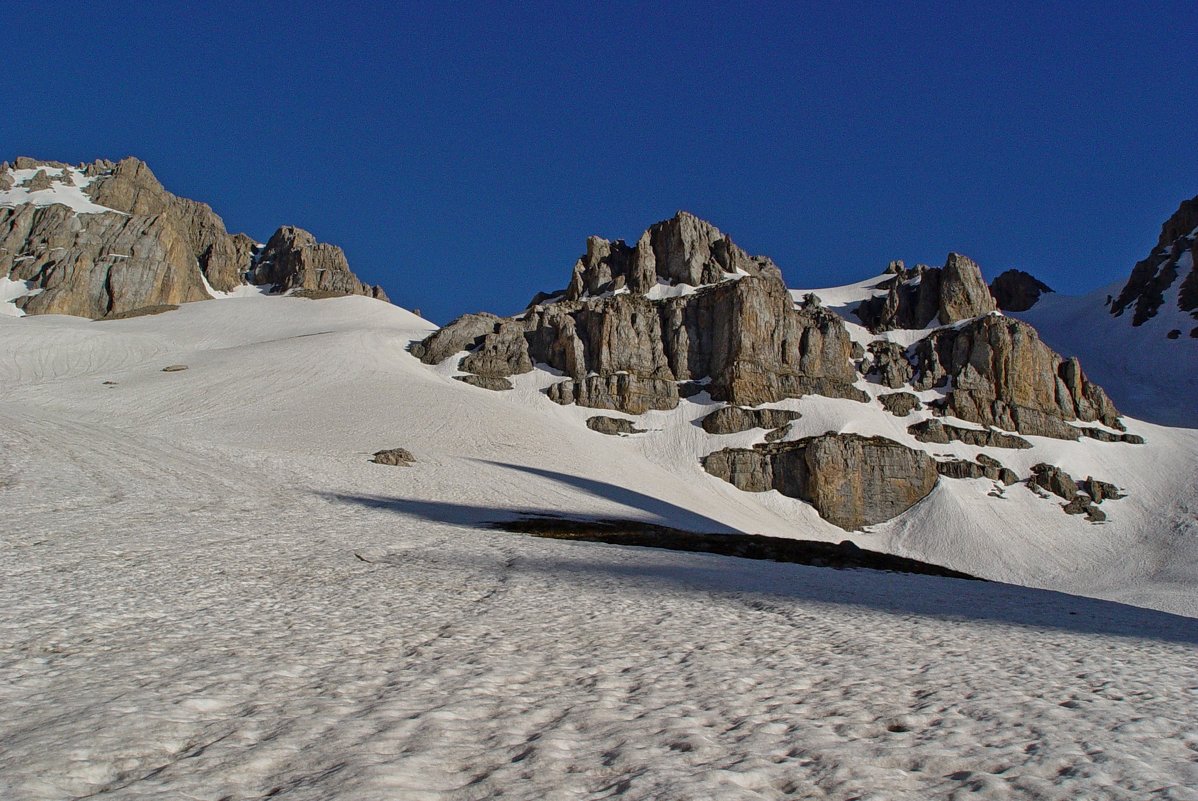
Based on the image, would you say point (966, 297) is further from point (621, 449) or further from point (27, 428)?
point (27, 428)

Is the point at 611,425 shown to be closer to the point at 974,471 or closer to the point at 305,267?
the point at 974,471

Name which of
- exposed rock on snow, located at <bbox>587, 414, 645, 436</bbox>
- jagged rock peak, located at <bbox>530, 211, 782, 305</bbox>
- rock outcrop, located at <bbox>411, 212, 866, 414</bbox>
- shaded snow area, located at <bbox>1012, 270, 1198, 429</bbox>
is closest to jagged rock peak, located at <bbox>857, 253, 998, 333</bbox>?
jagged rock peak, located at <bbox>530, 211, 782, 305</bbox>

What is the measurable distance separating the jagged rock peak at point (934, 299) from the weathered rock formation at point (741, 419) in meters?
41.4

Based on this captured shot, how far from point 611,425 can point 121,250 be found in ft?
302

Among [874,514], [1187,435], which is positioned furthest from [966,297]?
[874,514]

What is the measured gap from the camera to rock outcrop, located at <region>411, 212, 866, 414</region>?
8094 cm

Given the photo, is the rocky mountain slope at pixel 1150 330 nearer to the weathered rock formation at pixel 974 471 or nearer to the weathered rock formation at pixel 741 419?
the weathered rock formation at pixel 974 471

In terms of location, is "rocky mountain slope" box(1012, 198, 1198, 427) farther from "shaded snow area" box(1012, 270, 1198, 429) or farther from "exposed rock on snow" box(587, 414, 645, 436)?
"exposed rock on snow" box(587, 414, 645, 436)

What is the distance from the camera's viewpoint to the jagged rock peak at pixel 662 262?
4267 inches

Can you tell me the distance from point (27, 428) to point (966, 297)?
11289 cm

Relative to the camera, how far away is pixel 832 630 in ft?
29.3

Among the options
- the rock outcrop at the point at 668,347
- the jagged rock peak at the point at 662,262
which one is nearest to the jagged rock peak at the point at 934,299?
the jagged rock peak at the point at 662,262

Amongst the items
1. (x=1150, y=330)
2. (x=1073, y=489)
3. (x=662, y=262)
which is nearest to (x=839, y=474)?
(x=1073, y=489)

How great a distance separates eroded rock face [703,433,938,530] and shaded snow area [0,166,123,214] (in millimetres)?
120782
